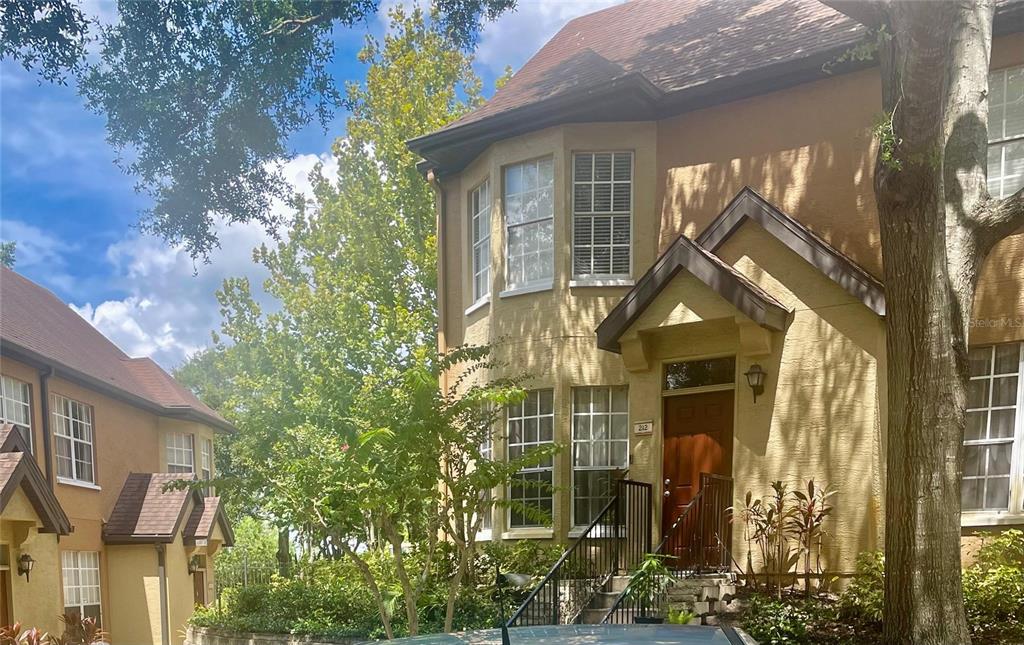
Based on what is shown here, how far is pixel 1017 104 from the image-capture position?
9125 mm

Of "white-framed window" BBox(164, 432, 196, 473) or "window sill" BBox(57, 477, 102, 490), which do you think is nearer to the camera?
"window sill" BBox(57, 477, 102, 490)

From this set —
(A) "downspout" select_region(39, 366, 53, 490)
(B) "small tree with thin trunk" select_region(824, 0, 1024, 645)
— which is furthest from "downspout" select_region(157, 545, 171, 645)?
(B) "small tree with thin trunk" select_region(824, 0, 1024, 645)

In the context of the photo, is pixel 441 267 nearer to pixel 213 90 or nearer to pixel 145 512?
pixel 213 90

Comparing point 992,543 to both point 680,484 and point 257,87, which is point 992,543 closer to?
point 680,484

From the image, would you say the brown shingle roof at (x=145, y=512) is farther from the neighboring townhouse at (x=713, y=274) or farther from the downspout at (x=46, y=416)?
the neighboring townhouse at (x=713, y=274)

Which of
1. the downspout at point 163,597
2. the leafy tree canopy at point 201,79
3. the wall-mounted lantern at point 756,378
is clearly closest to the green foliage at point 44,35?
the leafy tree canopy at point 201,79

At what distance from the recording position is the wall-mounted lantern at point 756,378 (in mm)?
9641

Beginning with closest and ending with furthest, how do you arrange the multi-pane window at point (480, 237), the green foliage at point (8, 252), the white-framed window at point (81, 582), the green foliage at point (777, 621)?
the green foliage at point (777, 621) → the multi-pane window at point (480, 237) → the white-framed window at point (81, 582) → the green foliage at point (8, 252)

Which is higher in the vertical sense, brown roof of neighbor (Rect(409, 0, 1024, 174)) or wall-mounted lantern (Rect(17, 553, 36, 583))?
brown roof of neighbor (Rect(409, 0, 1024, 174))

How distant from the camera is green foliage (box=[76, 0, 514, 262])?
1330cm

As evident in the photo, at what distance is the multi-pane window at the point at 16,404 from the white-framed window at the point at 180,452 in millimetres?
5507

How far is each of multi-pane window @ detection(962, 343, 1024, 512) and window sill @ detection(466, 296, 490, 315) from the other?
5.99 m

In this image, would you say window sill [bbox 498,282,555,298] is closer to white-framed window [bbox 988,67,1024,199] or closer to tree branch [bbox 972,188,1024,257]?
white-framed window [bbox 988,67,1024,199]

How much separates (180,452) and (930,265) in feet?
57.3
